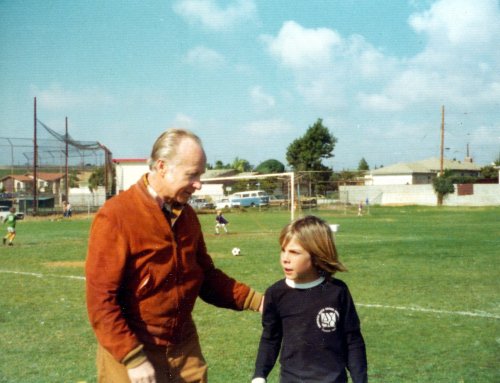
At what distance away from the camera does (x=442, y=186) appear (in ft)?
192

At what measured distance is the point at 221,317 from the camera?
9047 mm

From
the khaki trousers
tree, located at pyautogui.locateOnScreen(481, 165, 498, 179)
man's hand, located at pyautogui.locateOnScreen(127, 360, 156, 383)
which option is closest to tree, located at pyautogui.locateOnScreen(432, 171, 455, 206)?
tree, located at pyautogui.locateOnScreen(481, 165, 498, 179)

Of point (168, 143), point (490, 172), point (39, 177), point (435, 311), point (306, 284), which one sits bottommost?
point (435, 311)

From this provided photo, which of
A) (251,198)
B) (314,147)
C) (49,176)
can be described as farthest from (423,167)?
(49,176)

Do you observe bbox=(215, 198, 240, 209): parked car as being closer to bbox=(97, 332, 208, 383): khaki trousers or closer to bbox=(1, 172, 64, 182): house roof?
bbox=(1, 172, 64, 182): house roof

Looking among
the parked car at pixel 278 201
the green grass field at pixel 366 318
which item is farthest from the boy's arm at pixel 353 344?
the parked car at pixel 278 201

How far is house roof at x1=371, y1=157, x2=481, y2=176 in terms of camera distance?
309 feet

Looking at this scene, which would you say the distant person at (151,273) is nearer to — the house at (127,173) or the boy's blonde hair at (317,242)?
the boy's blonde hair at (317,242)

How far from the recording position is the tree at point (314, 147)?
7369 cm

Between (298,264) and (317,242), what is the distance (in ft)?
0.55

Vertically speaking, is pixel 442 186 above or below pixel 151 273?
above

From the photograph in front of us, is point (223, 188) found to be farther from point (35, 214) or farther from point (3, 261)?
point (3, 261)

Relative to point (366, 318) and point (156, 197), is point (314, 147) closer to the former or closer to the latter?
point (366, 318)

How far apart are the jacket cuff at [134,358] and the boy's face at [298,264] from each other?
3.07 feet
